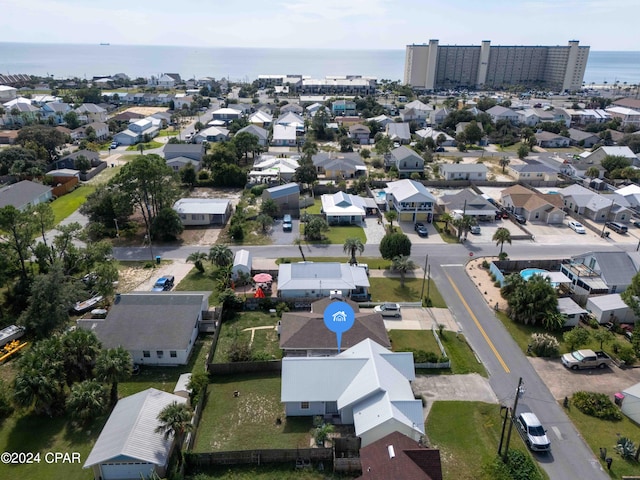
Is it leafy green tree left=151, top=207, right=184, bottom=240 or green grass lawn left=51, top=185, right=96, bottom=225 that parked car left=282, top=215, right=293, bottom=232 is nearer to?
leafy green tree left=151, top=207, right=184, bottom=240

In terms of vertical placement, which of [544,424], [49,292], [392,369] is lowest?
[544,424]

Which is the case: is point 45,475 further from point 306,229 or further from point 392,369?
point 306,229

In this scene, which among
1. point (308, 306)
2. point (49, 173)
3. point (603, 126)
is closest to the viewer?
point (308, 306)

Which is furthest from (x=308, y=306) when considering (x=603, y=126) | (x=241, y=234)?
(x=603, y=126)

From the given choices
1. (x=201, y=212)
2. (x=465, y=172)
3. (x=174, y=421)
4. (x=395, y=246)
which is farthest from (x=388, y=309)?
(x=465, y=172)

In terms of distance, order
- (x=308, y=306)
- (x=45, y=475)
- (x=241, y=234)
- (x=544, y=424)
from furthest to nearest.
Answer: (x=241, y=234) → (x=308, y=306) → (x=544, y=424) → (x=45, y=475)

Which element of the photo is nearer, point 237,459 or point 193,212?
point 237,459
